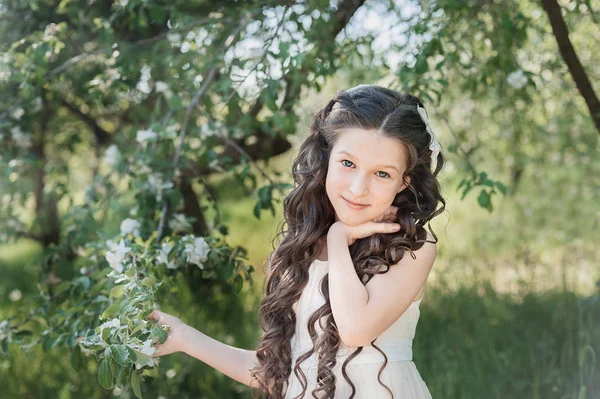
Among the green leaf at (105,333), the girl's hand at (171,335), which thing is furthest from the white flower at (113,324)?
the girl's hand at (171,335)

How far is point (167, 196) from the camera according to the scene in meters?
2.70

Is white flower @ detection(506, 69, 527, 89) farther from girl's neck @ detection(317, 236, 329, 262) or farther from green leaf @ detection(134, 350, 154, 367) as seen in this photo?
green leaf @ detection(134, 350, 154, 367)

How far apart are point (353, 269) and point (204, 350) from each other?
1.60 feet

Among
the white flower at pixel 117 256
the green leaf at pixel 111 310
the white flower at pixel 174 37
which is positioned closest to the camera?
the green leaf at pixel 111 310

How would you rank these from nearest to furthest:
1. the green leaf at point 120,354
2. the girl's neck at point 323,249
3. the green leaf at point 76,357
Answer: the green leaf at point 120,354
the girl's neck at point 323,249
the green leaf at point 76,357

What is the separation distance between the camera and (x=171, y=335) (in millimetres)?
1890

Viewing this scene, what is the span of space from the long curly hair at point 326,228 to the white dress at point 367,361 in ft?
0.07

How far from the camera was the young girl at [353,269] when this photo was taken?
1.74 m

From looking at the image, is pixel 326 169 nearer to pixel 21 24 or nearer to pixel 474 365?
pixel 474 365

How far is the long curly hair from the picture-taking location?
70.2 inches

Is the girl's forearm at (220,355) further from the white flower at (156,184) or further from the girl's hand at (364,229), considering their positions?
the white flower at (156,184)

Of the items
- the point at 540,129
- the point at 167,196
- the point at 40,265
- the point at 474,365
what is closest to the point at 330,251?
the point at 167,196

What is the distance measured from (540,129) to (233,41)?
9.24ft

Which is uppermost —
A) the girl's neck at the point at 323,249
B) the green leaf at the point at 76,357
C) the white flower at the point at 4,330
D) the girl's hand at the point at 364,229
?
the girl's hand at the point at 364,229
